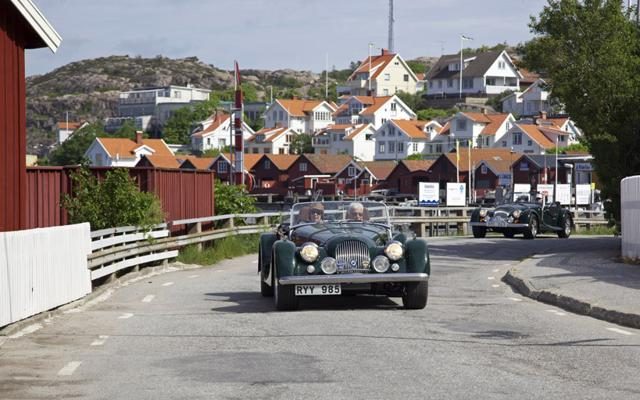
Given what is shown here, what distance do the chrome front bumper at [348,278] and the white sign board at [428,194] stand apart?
68.8m

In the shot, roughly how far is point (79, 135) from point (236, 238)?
140484 millimetres

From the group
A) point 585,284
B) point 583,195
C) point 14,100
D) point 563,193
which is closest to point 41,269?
point 14,100

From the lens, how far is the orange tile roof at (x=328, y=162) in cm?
13025

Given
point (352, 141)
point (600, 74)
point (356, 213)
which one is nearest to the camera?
→ point (356, 213)

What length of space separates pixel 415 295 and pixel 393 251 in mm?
738

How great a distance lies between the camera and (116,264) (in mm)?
22438

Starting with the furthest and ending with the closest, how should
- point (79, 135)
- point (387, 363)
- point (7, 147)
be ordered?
point (79, 135)
point (7, 147)
point (387, 363)

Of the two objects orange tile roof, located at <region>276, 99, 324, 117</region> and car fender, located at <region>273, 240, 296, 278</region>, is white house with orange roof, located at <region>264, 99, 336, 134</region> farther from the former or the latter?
car fender, located at <region>273, 240, 296, 278</region>

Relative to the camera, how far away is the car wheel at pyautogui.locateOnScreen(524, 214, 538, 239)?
40000mm

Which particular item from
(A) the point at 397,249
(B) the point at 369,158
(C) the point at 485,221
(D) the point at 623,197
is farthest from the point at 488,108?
(A) the point at 397,249

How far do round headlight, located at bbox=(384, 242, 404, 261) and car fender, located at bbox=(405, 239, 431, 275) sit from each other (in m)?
0.15

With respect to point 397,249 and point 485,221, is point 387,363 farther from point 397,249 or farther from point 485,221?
point 485,221

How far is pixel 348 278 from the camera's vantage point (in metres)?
15.6

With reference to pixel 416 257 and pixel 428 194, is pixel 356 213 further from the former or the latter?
pixel 428 194
